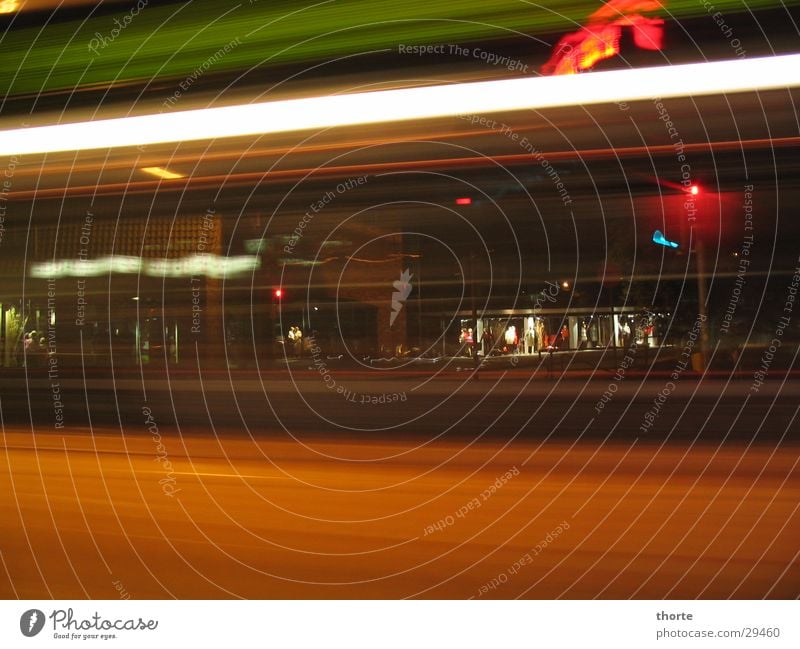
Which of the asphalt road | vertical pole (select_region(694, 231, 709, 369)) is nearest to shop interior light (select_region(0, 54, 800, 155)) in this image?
vertical pole (select_region(694, 231, 709, 369))

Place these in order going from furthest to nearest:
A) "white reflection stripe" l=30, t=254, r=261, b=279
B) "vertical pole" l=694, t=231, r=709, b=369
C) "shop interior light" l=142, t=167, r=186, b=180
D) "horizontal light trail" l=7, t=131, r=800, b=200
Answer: "white reflection stripe" l=30, t=254, r=261, b=279 < "vertical pole" l=694, t=231, r=709, b=369 < "shop interior light" l=142, t=167, r=186, b=180 < "horizontal light trail" l=7, t=131, r=800, b=200

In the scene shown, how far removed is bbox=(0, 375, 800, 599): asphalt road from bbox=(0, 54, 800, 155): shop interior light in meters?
1.96

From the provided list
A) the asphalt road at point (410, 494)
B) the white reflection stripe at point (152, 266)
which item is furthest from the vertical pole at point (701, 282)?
the white reflection stripe at point (152, 266)

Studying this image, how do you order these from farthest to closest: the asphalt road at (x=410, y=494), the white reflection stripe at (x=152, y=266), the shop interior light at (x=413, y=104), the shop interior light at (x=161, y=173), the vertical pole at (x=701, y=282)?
1. the white reflection stripe at (x=152, y=266)
2. the vertical pole at (x=701, y=282)
3. the shop interior light at (x=161, y=173)
4. the shop interior light at (x=413, y=104)
5. the asphalt road at (x=410, y=494)

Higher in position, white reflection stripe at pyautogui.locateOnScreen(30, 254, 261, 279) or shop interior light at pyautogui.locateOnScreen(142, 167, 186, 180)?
shop interior light at pyautogui.locateOnScreen(142, 167, 186, 180)

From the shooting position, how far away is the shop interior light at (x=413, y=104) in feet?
12.5

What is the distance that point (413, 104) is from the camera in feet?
13.2

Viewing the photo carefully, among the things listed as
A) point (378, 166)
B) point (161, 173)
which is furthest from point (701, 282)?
point (161, 173)

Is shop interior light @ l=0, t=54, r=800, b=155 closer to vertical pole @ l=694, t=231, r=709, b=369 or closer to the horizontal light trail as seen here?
the horizontal light trail

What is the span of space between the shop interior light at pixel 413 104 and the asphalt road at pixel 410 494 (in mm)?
1956

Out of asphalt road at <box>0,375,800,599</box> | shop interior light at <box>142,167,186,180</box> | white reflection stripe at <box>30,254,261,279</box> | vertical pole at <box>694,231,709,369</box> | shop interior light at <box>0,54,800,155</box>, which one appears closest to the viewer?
asphalt road at <box>0,375,800,599</box>

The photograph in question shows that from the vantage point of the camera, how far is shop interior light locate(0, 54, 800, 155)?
3814 millimetres

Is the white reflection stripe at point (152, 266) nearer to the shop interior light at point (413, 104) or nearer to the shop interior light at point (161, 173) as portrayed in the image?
the shop interior light at point (161, 173)
